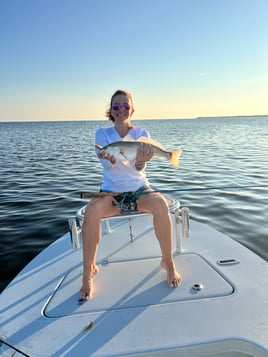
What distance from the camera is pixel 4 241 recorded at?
5.34 metres

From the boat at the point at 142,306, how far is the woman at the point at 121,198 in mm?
113

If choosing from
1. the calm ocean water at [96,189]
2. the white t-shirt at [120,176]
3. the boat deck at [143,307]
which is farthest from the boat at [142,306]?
the calm ocean water at [96,189]

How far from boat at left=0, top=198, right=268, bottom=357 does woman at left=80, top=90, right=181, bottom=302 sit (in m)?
0.11

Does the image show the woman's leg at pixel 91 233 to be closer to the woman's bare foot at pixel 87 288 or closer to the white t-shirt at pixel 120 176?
the woman's bare foot at pixel 87 288

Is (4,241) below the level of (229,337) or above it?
below

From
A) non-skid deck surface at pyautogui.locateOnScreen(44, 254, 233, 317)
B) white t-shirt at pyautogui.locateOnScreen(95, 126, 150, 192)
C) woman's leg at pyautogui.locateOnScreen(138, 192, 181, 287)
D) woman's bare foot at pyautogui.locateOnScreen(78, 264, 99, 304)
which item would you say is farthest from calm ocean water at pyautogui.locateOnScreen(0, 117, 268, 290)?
woman's bare foot at pyautogui.locateOnScreen(78, 264, 99, 304)

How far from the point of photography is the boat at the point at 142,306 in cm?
192

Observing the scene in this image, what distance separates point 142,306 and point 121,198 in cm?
100

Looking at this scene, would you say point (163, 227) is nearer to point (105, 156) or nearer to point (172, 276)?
point (172, 276)

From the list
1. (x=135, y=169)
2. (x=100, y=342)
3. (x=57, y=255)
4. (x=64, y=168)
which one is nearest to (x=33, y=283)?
(x=57, y=255)

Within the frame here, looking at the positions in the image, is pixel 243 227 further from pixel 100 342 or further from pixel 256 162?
pixel 256 162

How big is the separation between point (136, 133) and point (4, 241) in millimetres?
3473

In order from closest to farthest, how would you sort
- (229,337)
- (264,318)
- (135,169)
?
(229,337) < (264,318) < (135,169)

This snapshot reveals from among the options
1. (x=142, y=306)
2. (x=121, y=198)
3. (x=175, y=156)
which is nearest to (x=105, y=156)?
(x=121, y=198)
